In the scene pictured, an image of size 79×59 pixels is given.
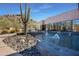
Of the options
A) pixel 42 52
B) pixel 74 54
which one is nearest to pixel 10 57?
pixel 42 52

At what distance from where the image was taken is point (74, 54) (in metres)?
2.35

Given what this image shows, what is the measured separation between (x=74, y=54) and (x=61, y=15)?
440mm

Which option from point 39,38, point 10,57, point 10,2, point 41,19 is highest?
point 10,2

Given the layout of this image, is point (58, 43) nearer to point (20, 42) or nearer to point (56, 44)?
point (56, 44)

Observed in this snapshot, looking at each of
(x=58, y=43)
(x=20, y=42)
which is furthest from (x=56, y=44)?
(x=20, y=42)

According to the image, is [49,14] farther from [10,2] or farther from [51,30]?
[10,2]

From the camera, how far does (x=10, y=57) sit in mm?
2363

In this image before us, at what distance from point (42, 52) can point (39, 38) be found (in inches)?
6.1

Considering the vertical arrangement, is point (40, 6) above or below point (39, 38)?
above

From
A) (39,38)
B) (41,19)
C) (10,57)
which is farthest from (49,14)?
(10,57)

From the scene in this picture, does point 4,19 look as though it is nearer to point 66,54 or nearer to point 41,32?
point 41,32

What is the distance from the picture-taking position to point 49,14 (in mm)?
2383

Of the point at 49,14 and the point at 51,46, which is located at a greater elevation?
the point at 49,14

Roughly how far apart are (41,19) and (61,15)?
0.72ft
